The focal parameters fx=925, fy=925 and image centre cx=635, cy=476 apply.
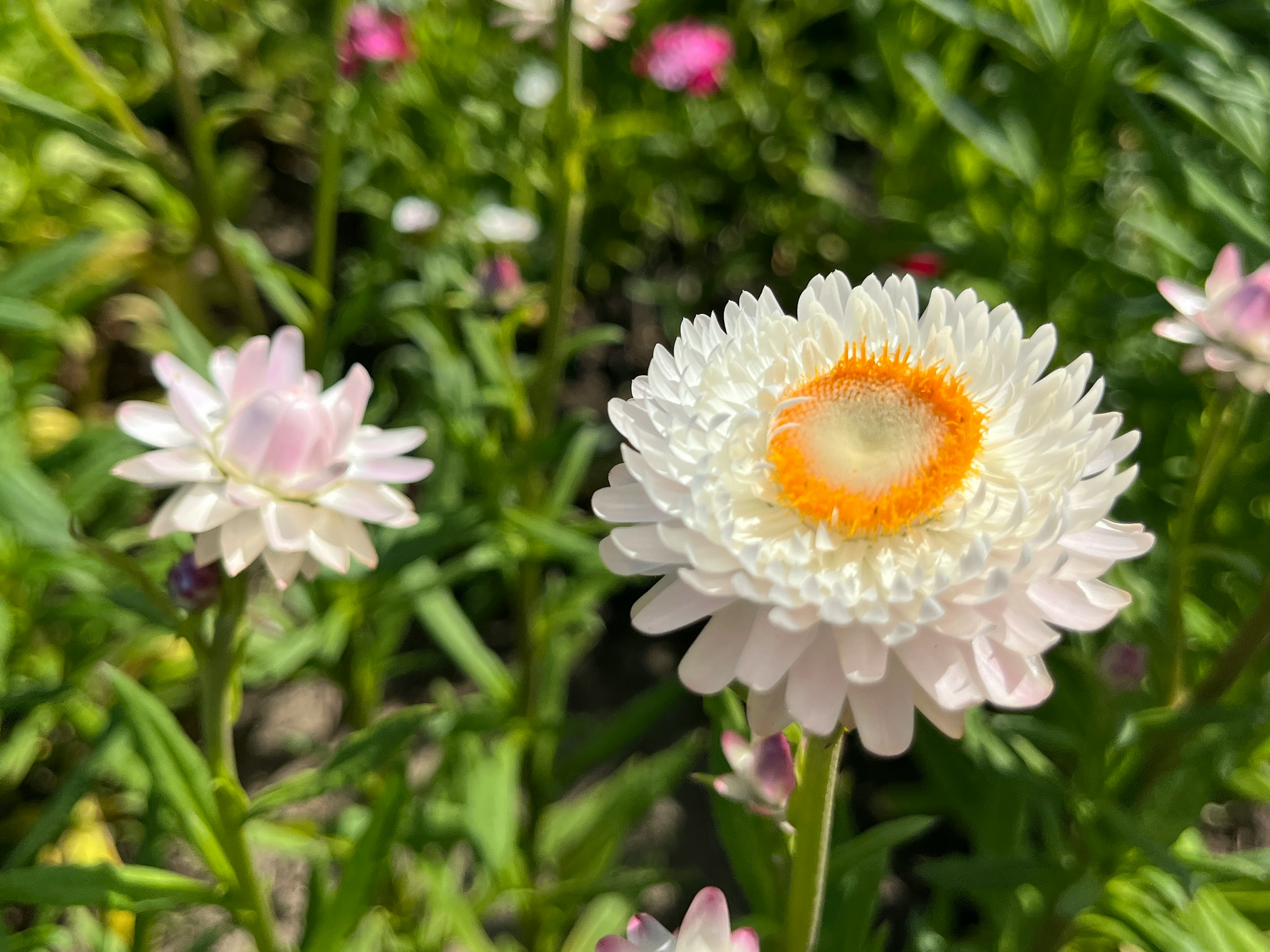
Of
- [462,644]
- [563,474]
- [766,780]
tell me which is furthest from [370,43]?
[766,780]

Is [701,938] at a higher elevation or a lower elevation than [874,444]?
lower

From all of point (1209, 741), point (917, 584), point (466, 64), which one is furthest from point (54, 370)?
point (1209, 741)

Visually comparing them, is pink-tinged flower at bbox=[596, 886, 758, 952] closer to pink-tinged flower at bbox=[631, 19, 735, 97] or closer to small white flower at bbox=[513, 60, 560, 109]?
small white flower at bbox=[513, 60, 560, 109]

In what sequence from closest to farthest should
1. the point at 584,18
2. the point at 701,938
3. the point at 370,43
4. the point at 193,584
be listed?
1. the point at 701,938
2. the point at 193,584
3. the point at 584,18
4. the point at 370,43

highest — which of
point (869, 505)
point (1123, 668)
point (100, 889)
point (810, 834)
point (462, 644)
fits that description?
point (869, 505)

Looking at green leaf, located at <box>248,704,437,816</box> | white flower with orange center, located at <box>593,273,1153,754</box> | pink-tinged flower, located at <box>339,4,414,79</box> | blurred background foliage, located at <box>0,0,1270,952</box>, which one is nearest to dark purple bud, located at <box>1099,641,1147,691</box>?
blurred background foliage, located at <box>0,0,1270,952</box>

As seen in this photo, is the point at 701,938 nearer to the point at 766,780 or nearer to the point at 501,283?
the point at 766,780

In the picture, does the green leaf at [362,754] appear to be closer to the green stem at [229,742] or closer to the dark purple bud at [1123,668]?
the green stem at [229,742]

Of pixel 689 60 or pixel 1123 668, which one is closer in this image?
pixel 1123 668
